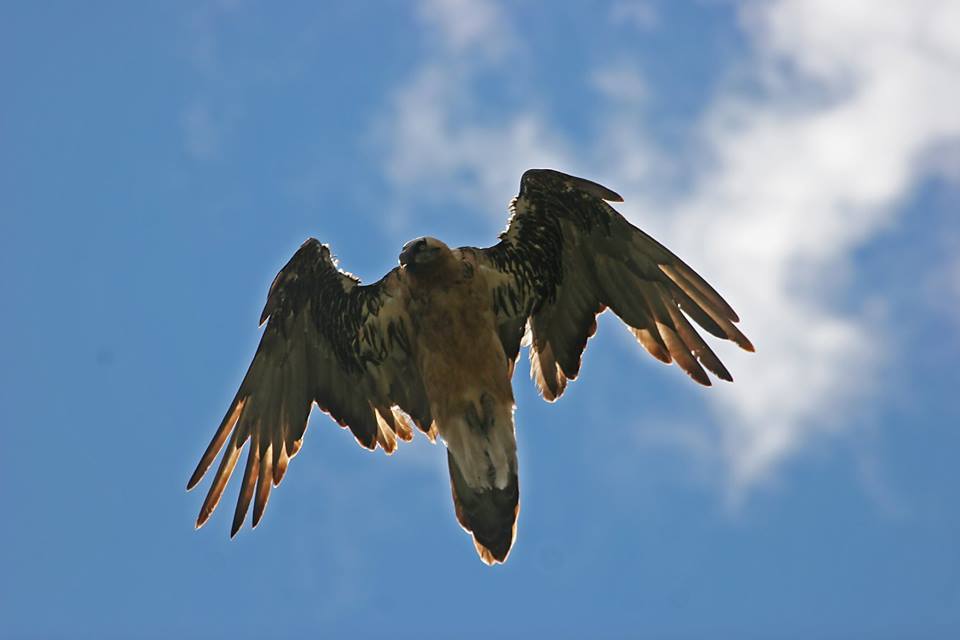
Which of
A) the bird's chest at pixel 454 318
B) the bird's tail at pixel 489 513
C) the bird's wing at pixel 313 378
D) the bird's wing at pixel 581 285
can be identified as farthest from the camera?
the bird's wing at pixel 313 378

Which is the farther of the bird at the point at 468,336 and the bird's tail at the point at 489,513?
the bird at the point at 468,336

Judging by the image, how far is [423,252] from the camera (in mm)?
10250

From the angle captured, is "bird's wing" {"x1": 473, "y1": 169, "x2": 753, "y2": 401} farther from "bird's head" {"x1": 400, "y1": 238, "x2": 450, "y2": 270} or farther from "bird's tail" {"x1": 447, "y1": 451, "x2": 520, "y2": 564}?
"bird's tail" {"x1": 447, "y1": 451, "x2": 520, "y2": 564}

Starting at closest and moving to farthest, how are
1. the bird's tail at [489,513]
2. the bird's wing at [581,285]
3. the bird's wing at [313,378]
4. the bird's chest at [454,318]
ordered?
the bird's tail at [489,513] < the bird's chest at [454,318] < the bird's wing at [581,285] < the bird's wing at [313,378]

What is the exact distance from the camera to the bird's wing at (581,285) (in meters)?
10.9

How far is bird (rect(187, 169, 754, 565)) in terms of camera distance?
10398 mm

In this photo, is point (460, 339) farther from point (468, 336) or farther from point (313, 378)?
point (313, 378)

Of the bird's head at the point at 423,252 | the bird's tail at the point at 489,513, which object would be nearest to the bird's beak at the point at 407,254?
the bird's head at the point at 423,252

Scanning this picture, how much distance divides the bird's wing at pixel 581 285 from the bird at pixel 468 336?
0.01 meters

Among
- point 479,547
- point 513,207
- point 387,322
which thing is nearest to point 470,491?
point 479,547

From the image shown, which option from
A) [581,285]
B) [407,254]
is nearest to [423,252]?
[407,254]

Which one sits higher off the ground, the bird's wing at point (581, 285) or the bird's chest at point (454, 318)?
the bird's wing at point (581, 285)

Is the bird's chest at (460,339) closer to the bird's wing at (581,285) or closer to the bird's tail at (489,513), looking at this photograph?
the bird's wing at (581,285)

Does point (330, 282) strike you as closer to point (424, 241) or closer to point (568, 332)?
point (424, 241)
